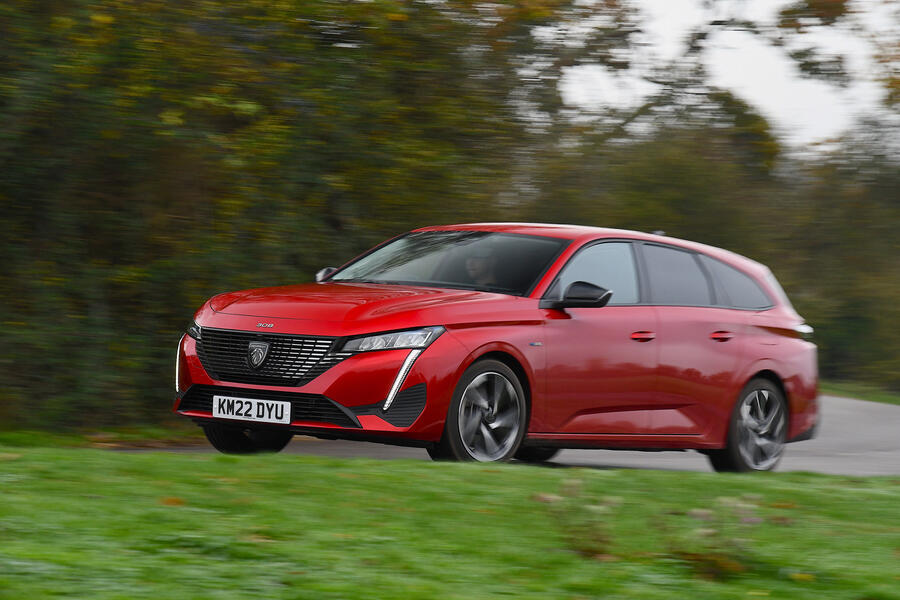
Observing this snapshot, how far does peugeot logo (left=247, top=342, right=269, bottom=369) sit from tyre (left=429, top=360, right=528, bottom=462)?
3.82 feet

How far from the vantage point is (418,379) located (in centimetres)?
816

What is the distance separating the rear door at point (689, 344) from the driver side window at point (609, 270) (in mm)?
178

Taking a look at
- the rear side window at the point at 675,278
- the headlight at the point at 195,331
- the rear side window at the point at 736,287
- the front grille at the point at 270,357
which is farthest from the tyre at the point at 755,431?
the headlight at the point at 195,331

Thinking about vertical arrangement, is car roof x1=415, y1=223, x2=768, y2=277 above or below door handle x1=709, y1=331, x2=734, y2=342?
above

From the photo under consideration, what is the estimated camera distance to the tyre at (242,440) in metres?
9.43

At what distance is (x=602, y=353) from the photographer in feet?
30.8

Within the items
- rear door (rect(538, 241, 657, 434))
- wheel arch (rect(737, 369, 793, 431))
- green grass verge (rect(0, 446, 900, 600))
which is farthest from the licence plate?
wheel arch (rect(737, 369, 793, 431))

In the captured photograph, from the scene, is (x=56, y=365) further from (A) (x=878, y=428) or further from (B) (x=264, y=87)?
(A) (x=878, y=428)

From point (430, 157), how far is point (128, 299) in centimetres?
334

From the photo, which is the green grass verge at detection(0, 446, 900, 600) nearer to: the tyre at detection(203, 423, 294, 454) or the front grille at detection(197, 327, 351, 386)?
the front grille at detection(197, 327, 351, 386)

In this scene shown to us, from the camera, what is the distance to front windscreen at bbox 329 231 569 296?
9352 mm

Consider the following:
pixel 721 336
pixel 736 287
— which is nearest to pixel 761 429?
pixel 721 336

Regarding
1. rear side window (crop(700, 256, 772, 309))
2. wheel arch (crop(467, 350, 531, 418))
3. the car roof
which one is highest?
the car roof

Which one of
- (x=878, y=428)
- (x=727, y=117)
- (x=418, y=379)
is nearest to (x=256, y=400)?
(x=418, y=379)
